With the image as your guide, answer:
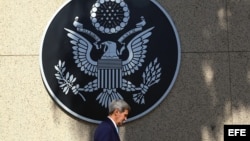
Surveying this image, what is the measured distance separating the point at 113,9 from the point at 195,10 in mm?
991

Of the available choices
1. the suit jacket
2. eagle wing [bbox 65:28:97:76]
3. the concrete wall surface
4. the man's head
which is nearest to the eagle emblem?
eagle wing [bbox 65:28:97:76]

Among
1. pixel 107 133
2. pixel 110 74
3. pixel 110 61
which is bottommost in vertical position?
pixel 107 133

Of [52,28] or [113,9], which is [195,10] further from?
[52,28]

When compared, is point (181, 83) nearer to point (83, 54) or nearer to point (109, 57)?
point (109, 57)

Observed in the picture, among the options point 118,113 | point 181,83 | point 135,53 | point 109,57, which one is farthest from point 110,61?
point 118,113

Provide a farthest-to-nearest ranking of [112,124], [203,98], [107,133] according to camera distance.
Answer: [203,98]
[112,124]
[107,133]

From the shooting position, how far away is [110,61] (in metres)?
6.05

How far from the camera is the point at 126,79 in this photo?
19.8 feet

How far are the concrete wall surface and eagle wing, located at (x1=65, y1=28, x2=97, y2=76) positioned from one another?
1.49ft

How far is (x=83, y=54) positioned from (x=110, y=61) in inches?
13.4

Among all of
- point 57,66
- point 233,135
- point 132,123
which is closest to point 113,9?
point 57,66

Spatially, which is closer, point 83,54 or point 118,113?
point 118,113

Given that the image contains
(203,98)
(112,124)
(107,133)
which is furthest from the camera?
(203,98)

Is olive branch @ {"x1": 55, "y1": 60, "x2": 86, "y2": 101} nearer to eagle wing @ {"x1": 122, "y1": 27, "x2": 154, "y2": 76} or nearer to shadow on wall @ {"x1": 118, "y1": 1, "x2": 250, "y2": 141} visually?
eagle wing @ {"x1": 122, "y1": 27, "x2": 154, "y2": 76}
